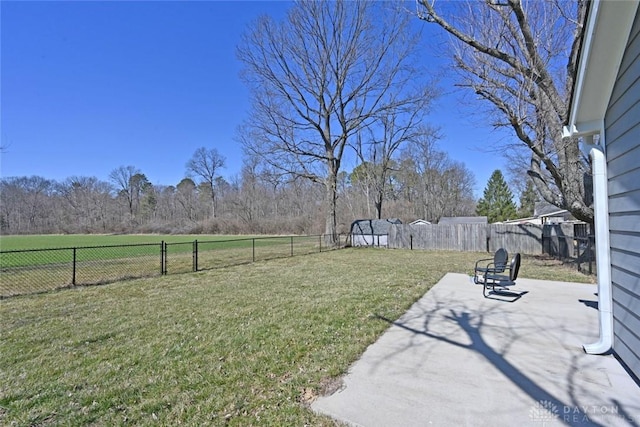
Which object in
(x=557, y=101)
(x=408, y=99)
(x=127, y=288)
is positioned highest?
(x=408, y=99)

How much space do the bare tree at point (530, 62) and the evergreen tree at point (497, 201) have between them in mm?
39681

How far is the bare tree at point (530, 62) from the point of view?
25.3 feet

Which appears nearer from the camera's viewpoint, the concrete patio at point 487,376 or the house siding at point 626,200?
the concrete patio at point 487,376

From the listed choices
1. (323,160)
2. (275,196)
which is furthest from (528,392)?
(275,196)

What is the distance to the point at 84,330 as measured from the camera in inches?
168

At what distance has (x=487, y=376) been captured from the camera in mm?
2660

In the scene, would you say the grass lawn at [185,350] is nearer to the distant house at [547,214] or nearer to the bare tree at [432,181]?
the distant house at [547,214]

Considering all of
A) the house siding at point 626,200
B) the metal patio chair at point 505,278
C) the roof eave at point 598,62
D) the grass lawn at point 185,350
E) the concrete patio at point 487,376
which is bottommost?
the grass lawn at point 185,350

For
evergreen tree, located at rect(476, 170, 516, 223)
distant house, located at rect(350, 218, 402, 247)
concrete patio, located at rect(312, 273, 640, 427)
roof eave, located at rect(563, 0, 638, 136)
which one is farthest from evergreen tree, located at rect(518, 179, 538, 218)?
roof eave, located at rect(563, 0, 638, 136)

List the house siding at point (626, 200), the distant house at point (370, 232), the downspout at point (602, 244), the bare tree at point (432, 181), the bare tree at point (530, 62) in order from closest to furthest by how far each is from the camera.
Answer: the house siding at point (626, 200), the downspout at point (602, 244), the bare tree at point (530, 62), the distant house at point (370, 232), the bare tree at point (432, 181)

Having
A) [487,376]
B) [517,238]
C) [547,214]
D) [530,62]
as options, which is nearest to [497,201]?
[547,214]

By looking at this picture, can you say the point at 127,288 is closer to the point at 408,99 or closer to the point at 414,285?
the point at 414,285

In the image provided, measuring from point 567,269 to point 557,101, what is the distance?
5206 millimetres

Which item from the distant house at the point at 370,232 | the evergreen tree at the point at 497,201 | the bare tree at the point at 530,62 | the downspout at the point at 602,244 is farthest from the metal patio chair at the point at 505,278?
the evergreen tree at the point at 497,201
